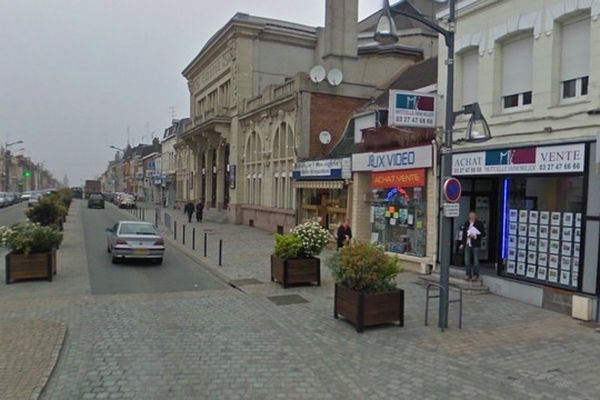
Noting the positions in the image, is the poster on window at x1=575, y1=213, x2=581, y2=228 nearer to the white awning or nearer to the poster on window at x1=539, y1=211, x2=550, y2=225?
the poster on window at x1=539, y1=211, x2=550, y2=225

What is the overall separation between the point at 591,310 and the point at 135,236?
40.3ft

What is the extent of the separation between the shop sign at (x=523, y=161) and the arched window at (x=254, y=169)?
18.1 meters

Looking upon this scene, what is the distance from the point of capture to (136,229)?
51.6 ft

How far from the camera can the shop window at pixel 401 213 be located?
13688 millimetres

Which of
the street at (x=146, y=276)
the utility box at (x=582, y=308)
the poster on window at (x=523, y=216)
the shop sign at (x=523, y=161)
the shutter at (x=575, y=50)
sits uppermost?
the shutter at (x=575, y=50)

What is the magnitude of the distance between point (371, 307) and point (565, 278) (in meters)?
4.43

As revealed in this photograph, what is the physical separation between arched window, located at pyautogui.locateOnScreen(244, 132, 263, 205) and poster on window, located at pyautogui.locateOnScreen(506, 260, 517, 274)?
19.3 meters

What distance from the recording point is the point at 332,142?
23219mm

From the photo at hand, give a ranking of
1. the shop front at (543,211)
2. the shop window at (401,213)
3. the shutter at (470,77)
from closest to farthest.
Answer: the shop front at (543,211) → the shutter at (470,77) → the shop window at (401,213)

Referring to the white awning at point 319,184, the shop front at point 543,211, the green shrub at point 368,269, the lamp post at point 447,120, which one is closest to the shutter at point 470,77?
the shop front at point 543,211

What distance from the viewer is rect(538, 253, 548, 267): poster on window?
987 centimetres

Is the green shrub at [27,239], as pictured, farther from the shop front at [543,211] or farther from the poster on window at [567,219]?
the poster on window at [567,219]

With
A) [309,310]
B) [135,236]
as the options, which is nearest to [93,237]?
[135,236]

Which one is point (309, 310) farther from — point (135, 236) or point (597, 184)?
point (135, 236)
